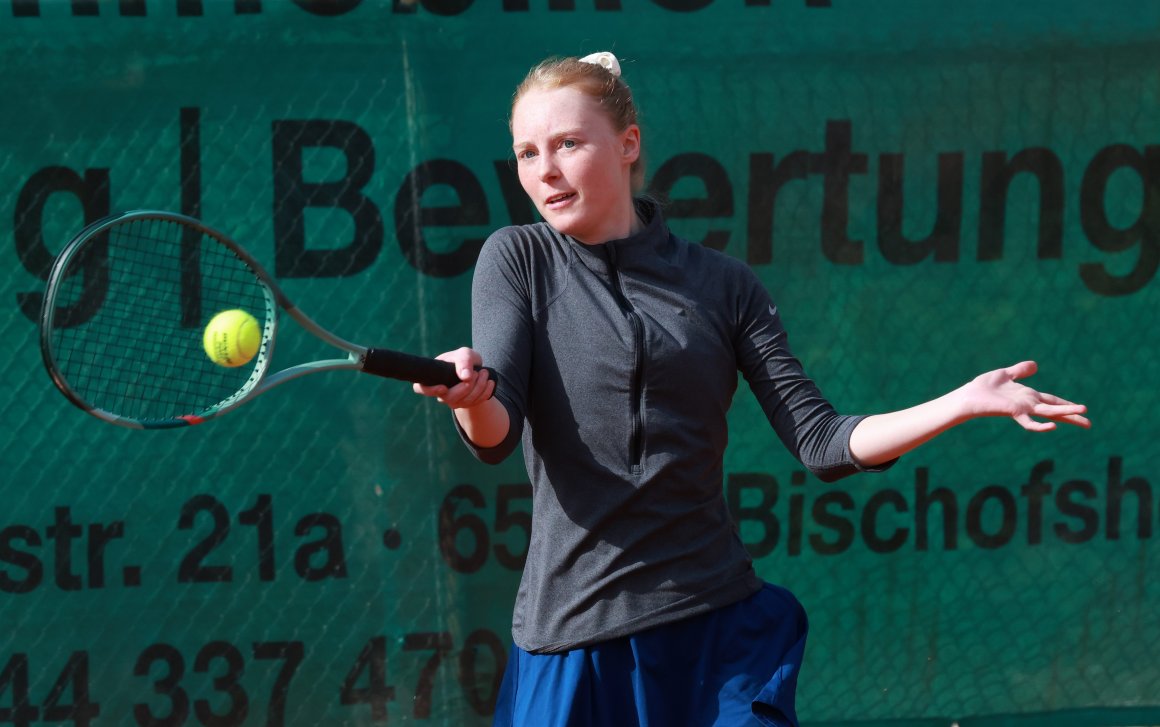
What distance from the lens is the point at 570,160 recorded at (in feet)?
7.52

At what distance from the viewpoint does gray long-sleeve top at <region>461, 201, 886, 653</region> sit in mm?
2215

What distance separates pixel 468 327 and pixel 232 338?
1291 millimetres

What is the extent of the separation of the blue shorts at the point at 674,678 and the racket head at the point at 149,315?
1.40m

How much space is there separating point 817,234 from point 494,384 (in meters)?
1.81

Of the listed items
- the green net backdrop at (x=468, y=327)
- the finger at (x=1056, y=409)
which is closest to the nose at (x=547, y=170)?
the finger at (x=1056, y=409)


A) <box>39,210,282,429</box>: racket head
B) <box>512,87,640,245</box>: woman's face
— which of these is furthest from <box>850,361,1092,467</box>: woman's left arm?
<box>39,210,282,429</box>: racket head

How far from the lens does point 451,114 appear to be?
3543 mm

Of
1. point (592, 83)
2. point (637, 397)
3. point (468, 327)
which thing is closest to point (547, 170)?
point (592, 83)

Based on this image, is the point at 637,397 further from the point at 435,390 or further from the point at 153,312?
the point at 153,312

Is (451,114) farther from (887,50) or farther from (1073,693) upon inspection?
(1073,693)

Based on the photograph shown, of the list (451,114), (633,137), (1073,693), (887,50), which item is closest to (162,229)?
(451,114)

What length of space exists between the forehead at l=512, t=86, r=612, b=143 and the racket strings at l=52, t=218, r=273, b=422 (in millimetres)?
1262

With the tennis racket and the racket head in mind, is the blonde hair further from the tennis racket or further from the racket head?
the racket head

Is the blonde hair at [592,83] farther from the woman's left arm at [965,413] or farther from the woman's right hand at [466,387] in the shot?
the woman's left arm at [965,413]
